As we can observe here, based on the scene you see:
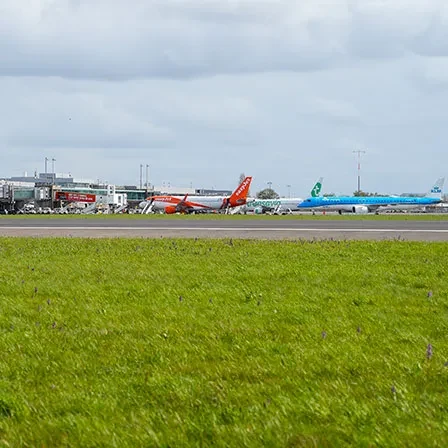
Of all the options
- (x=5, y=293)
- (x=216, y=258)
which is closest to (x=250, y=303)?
(x=5, y=293)

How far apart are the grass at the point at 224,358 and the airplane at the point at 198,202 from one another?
90.6 m

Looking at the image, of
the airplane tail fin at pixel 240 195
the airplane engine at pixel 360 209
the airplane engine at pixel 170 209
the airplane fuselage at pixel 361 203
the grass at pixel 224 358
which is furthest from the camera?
the airplane tail fin at pixel 240 195

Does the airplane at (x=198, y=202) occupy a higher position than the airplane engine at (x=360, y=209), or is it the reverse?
the airplane at (x=198, y=202)

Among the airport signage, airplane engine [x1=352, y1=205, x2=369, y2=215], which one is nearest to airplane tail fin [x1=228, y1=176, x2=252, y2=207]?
airplane engine [x1=352, y1=205, x2=369, y2=215]

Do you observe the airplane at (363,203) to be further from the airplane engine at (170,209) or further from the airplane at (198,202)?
the airplane engine at (170,209)

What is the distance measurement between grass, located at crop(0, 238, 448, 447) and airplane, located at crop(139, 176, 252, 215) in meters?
90.6

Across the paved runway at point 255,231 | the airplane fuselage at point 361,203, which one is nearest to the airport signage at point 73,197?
the airplane fuselage at point 361,203

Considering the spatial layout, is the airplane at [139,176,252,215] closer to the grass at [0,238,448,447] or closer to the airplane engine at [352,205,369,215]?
the airplane engine at [352,205,369,215]

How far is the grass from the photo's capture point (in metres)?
3.91

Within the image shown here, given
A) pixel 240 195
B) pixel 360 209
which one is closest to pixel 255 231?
pixel 360 209

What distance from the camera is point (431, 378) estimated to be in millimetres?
4832

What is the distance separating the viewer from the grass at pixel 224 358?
3.91 m

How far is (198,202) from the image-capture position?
105 meters

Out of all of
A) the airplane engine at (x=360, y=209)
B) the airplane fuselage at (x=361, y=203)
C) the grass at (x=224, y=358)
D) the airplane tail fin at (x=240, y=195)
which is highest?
the airplane tail fin at (x=240, y=195)
